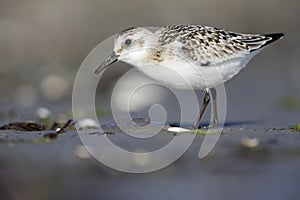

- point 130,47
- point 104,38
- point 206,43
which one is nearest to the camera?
point 130,47

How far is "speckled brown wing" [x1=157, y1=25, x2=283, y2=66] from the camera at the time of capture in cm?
947

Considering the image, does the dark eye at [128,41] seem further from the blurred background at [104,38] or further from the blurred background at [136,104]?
the blurred background at [104,38]

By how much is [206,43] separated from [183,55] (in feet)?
1.55

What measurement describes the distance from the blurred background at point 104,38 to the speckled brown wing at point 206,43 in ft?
4.43

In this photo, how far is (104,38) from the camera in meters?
15.4

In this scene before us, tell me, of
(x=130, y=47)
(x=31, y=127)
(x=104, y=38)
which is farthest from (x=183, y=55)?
(x=104, y=38)

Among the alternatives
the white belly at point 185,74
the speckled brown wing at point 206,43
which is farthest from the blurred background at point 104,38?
the white belly at point 185,74

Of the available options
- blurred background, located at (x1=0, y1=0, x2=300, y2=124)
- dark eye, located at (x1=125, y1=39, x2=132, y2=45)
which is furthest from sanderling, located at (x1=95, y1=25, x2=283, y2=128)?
blurred background, located at (x1=0, y1=0, x2=300, y2=124)

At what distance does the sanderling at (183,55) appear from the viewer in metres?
9.26

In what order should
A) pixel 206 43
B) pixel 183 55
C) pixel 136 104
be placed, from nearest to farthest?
1. pixel 183 55
2. pixel 206 43
3. pixel 136 104

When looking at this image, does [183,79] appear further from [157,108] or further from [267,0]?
[267,0]

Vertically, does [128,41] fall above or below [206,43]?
above

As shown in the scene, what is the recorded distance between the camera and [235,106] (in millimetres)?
11617

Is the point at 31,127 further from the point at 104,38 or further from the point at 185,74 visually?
the point at 104,38
